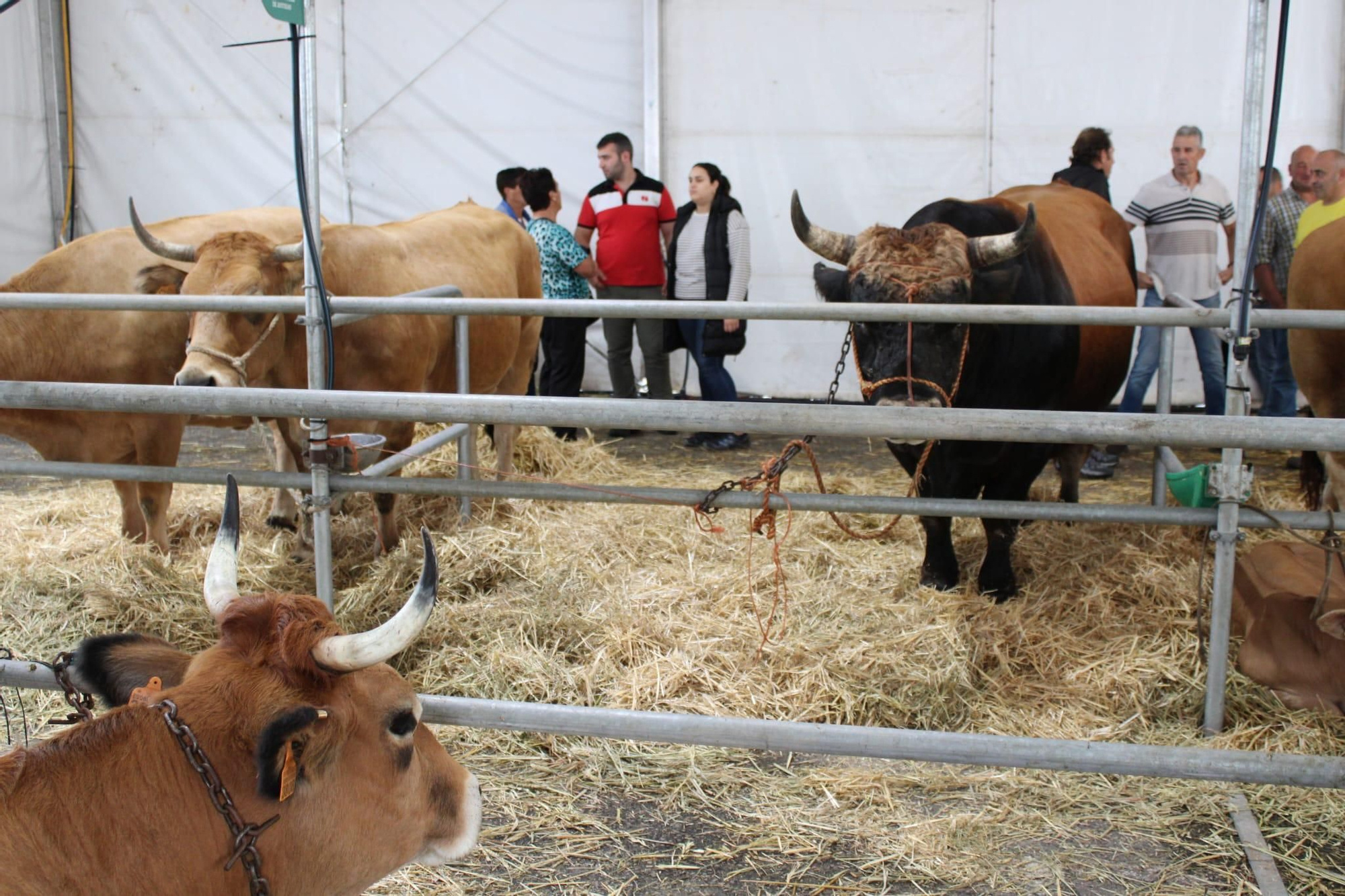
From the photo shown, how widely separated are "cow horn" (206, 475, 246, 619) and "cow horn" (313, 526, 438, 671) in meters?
0.26

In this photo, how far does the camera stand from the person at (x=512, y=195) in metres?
8.33

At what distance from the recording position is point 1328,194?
611 centimetres

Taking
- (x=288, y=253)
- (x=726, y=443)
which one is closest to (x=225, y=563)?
(x=288, y=253)

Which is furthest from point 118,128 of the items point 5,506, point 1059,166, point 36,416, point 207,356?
point 1059,166

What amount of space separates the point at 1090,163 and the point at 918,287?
3619 mm

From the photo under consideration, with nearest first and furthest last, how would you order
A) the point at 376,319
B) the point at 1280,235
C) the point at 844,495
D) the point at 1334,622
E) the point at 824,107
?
the point at 844,495
the point at 1334,622
the point at 376,319
the point at 1280,235
the point at 824,107

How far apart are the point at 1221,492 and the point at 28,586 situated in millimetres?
4170

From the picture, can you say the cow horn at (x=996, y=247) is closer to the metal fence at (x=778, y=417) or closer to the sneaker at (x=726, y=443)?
the metal fence at (x=778, y=417)

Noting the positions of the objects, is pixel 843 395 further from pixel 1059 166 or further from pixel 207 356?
pixel 207 356

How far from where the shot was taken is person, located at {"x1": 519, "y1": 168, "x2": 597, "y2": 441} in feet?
25.0

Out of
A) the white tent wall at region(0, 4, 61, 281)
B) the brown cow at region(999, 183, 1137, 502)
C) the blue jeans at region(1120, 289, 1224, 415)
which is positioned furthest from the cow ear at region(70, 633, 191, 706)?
the white tent wall at region(0, 4, 61, 281)

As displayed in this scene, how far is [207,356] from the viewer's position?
4289mm

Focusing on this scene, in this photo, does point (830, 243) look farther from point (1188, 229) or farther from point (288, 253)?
point (1188, 229)

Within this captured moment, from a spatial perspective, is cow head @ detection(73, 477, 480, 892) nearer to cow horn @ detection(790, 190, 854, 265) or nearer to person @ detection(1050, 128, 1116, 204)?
cow horn @ detection(790, 190, 854, 265)
